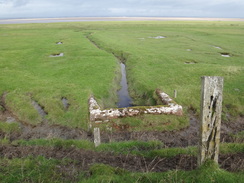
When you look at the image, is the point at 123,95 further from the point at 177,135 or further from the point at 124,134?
the point at 177,135

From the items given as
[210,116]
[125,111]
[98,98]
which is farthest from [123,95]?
[210,116]

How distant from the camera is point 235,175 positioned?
242 inches

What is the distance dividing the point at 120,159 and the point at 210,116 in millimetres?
4620

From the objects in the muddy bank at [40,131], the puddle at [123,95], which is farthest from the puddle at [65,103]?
the puddle at [123,95]

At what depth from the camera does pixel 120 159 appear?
889 cm

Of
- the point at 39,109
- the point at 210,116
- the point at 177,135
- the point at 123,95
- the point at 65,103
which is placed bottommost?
the point at 177,135

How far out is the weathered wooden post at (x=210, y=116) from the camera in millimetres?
5680

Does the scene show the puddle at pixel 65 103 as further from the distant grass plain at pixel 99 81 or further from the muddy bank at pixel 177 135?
the muddy bank at pixel 177 135

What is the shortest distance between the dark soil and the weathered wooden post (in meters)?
1.56

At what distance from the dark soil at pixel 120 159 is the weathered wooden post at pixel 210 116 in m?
1.56

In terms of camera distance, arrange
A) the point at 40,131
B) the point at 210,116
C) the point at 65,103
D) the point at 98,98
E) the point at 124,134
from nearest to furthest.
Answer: the point at 210,116 < the point at 124,134 < the point at 40,131 < the point at 65,103 < the point at 98,98

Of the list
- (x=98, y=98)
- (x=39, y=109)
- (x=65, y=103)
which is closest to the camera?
(x=39, y=109)

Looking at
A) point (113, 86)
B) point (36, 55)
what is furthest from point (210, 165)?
point (36, 55)

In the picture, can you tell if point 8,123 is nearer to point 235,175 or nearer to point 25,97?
point 25,97
